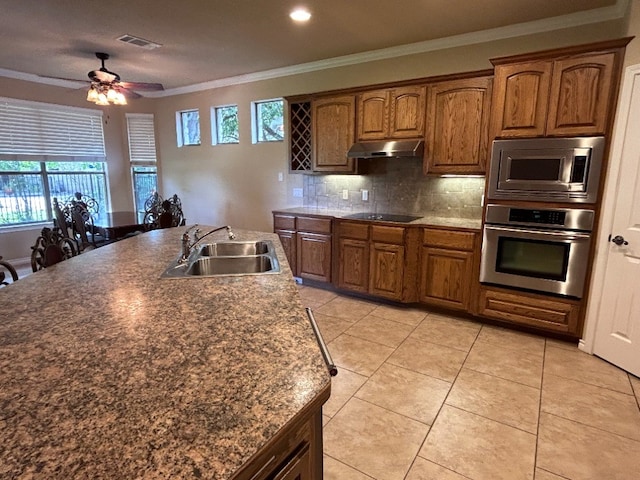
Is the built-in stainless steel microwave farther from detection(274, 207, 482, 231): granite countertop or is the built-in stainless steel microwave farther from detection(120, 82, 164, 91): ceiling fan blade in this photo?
detection(120, 82, 164, 91): ceiling fan blade

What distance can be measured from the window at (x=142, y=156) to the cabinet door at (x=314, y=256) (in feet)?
11.3

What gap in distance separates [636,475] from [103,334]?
2.42m

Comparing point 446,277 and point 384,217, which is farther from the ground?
point 384,217

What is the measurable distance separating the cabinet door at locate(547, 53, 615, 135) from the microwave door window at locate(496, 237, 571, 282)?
883 mm

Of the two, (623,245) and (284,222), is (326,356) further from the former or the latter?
(284,222)

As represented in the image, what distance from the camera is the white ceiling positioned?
2875 millimetres

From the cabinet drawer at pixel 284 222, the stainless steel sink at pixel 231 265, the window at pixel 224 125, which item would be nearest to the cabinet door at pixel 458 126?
the cabinet drawer at pixel 284 222

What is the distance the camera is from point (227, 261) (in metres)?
2.35

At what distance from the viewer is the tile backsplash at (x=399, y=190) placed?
3709 mm

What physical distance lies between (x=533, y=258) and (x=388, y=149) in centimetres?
164

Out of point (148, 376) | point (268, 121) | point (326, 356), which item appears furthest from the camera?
point (268, 121)

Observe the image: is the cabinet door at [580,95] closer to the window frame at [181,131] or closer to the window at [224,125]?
the window at [224,125]

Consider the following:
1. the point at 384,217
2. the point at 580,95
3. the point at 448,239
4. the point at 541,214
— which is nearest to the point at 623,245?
the point at 541,214

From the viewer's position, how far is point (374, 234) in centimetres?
373
